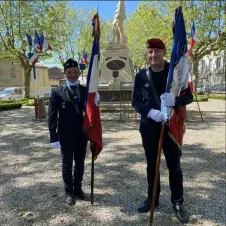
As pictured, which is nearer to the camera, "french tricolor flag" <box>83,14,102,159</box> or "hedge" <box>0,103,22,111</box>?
"french tricolor flag" <box>83,14,102,159</box>

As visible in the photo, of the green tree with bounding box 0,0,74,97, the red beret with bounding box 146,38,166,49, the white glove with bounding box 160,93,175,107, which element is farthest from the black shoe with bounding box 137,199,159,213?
the green tree with bounding box 0,0,74,97

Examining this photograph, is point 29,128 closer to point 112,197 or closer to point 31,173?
point 31,173

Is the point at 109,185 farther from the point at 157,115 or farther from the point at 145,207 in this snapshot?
the point at 157,115

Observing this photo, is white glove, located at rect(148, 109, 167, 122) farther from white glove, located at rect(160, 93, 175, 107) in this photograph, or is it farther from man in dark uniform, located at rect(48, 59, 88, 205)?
man in dark uniform, located at rect(48, 59, 88, 205)

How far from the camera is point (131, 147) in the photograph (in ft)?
25.3

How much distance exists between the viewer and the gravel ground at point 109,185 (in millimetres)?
3836

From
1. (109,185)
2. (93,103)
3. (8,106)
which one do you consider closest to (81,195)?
(109,185)

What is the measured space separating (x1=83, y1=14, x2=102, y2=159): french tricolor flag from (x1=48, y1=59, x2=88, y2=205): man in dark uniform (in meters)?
0.16

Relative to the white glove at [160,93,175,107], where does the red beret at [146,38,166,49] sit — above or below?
above

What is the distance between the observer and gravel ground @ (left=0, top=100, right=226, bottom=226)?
384 cm

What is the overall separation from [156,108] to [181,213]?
4.43 ft

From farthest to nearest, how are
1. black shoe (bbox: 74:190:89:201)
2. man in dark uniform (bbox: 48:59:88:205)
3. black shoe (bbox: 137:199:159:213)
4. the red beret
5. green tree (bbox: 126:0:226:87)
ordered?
green tree (bbox: 126:0:226:87) < black shoe (bbox: 74:190:89:201) < man in dark uniform (bbox: 48:59:88:205) < black shoe (bbox: 137:199:159:213) < the red beret

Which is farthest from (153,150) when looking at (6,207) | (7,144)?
(7,144)

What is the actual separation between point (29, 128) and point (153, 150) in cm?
813
